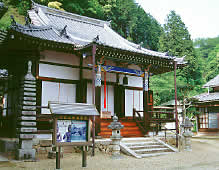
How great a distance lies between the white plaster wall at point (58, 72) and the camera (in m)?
13.4

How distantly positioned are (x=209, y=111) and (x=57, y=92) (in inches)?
765

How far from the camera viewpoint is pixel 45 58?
13508 millimetres

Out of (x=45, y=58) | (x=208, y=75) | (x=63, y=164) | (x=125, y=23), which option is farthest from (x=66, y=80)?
(x=208, y=75)

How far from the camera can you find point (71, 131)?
8117mm

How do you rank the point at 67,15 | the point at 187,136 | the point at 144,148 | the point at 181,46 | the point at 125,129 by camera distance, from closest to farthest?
the point at 144,148 < the point at 187,136 < the point at 125,129 < the point at 67,15 < the point at 181,46

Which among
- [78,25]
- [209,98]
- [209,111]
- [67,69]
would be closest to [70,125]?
A: [67,69]

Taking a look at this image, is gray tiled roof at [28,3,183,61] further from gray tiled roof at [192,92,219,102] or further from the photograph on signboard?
gray tiled roof at [192,92,219,102]

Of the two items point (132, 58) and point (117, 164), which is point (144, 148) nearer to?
point (117, 164)

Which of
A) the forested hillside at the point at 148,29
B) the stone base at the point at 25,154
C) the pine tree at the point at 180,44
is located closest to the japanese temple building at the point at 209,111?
the forested hillside at the point at 148,29

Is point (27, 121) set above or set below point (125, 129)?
above

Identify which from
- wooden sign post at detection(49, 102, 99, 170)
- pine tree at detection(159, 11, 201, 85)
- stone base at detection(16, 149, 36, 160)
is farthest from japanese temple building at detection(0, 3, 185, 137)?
pine tree at detection(159, 11, 201, 85)

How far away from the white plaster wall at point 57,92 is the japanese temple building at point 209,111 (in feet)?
53.3

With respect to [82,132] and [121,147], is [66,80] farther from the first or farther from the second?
[82,132]

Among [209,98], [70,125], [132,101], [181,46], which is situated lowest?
[70,125]
